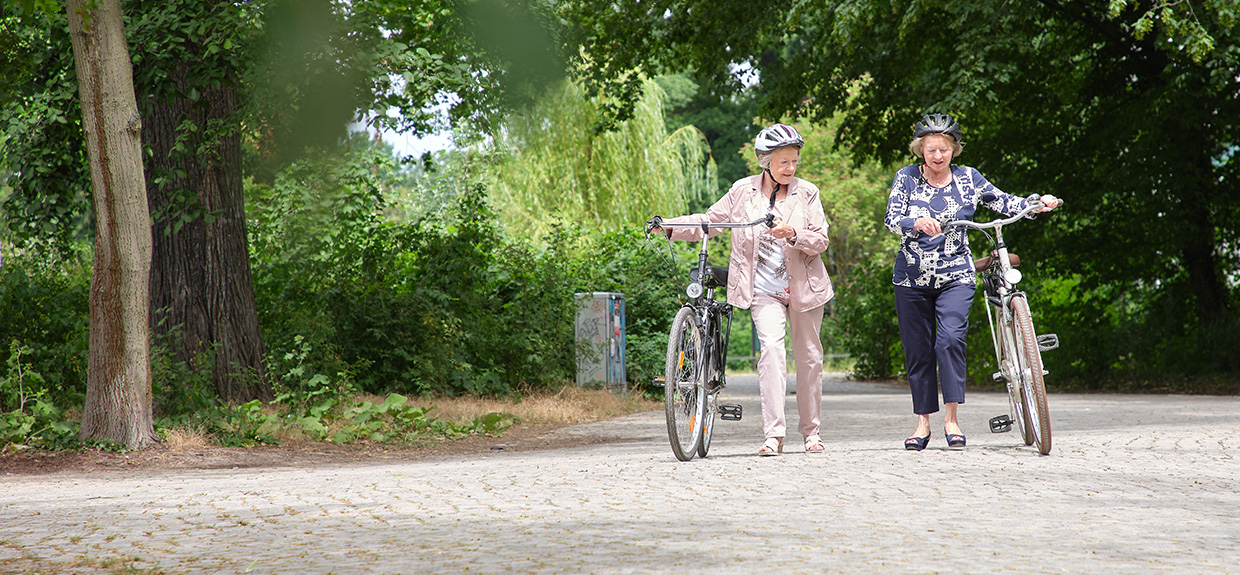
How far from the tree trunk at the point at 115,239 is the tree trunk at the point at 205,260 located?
2.04 m

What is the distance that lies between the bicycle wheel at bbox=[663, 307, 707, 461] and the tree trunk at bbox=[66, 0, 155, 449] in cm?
389

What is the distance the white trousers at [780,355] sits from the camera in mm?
6625

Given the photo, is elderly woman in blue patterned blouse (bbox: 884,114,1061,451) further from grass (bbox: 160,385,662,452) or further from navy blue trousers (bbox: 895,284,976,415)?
grass (bbox: 160,385,662,452)

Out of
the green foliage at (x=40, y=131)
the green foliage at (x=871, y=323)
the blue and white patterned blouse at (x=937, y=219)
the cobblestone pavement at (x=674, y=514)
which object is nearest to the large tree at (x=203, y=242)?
the green foliage at (x=40, y=131)

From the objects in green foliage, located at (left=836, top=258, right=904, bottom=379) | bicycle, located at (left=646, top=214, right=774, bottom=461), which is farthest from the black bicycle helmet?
green foliage, located at (left=836, top=258, right=904, bottom=379)

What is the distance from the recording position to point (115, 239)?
791 cm

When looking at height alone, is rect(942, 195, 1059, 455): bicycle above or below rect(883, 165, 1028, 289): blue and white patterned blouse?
below

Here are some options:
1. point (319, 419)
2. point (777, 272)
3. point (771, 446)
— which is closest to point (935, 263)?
point (777, 272)

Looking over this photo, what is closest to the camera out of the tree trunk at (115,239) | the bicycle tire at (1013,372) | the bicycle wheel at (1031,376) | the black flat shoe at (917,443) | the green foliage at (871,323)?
the bicycle wheel at (1031,376)

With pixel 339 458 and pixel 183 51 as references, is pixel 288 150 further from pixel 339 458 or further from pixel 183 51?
pixel 183 51

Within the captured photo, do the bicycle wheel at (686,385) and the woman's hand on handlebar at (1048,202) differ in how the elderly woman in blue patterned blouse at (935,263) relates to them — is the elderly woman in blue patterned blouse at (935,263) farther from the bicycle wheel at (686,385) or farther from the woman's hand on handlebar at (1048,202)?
the bicycle wheel at (686,385)

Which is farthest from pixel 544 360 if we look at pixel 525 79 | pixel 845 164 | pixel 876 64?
pixel 845 164

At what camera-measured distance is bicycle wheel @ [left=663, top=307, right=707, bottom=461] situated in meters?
6.37

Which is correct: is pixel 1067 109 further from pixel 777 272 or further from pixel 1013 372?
pixel 777 272
